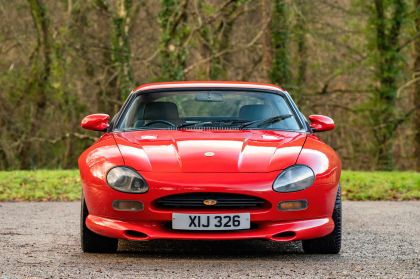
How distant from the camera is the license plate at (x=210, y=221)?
7270 millimetres

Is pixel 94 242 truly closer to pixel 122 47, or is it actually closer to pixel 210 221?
pixel 210 221

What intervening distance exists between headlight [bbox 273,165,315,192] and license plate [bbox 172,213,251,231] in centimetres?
33

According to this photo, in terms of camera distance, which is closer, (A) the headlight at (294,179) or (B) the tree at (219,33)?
(A) the headlight at (294,179)

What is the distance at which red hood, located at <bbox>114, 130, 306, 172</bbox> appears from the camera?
24.5ft

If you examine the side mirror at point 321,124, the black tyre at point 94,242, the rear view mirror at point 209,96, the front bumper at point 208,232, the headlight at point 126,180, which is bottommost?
the black tyre at point 94,242

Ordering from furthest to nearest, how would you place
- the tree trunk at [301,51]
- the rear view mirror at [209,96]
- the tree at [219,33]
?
the tree at [219,33] → the tree trunk at [301,51] → the rear view mirror at [209,96]

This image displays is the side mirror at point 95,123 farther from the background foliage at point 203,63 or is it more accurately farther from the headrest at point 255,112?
the background foliage at point 203,63

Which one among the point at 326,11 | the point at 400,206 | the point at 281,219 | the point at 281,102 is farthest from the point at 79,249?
the point at 326,11

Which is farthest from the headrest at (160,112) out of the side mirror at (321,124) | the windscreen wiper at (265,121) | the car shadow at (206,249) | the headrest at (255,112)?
the side mirror at (321,124)

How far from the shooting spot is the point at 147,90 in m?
9.36

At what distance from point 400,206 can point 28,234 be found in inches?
220

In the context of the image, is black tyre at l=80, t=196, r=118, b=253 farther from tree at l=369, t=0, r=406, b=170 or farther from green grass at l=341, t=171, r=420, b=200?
tree at l=369, t=0, r=406, b=170

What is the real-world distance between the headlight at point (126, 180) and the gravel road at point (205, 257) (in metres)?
0.52

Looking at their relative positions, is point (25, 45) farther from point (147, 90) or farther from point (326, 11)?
point (147, 90)
